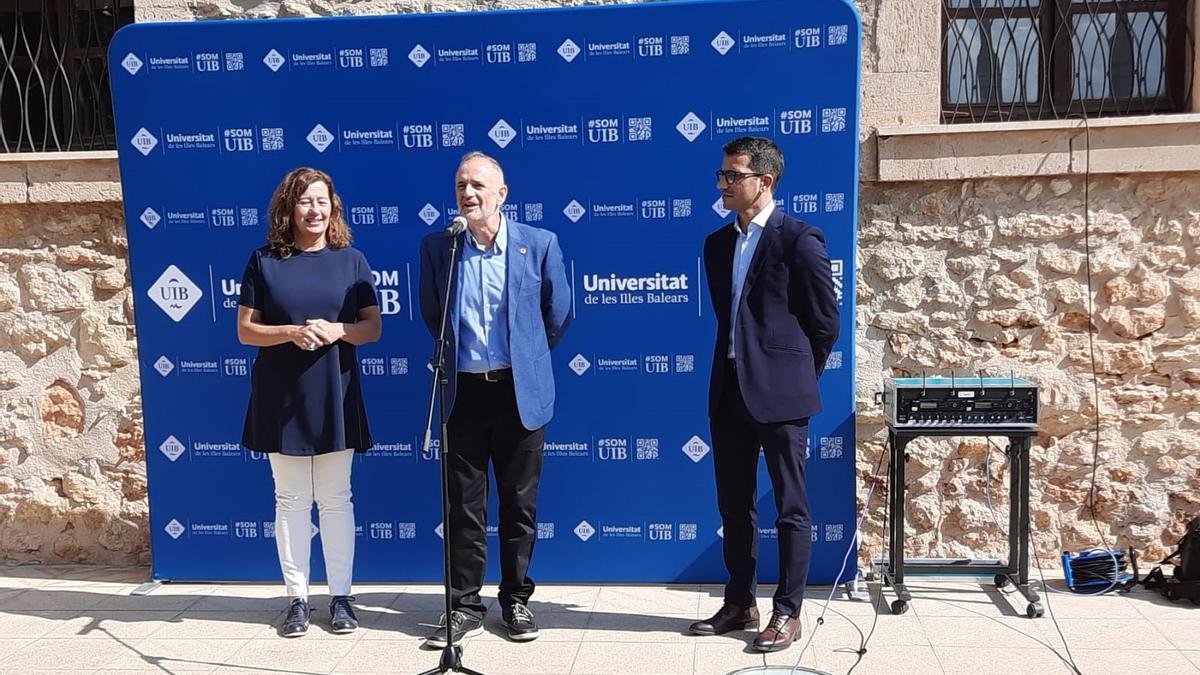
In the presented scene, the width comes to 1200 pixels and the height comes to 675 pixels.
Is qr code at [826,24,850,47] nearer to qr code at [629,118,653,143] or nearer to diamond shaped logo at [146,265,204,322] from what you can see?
qr code at [629,118,653,143]

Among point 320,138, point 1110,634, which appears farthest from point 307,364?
point 1110,634

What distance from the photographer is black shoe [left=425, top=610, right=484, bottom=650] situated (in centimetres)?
377

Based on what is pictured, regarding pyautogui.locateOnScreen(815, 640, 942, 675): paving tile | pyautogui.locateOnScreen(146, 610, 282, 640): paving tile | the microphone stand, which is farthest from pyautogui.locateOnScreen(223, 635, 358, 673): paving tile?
pyautogui.locateOnScreen(815, 640, 942, 675): paving tile

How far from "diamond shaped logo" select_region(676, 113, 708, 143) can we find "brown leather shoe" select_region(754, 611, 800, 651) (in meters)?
2.02

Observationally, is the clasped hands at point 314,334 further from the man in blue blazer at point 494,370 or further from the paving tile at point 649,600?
the paving tile at point 649,600

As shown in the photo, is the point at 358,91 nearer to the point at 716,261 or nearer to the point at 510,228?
the point at 510,228

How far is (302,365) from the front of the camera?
3.86m

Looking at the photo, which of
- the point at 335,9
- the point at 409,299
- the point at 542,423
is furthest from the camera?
the point at 335,9

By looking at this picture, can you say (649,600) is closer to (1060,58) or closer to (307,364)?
(307,364)

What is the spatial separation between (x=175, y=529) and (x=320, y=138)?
198 centimetres

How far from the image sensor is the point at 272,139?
4.45 m

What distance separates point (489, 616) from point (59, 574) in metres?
2.41

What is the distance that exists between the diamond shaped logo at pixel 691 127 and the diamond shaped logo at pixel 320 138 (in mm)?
1573

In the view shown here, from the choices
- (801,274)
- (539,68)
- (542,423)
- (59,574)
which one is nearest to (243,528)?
(59,574)
